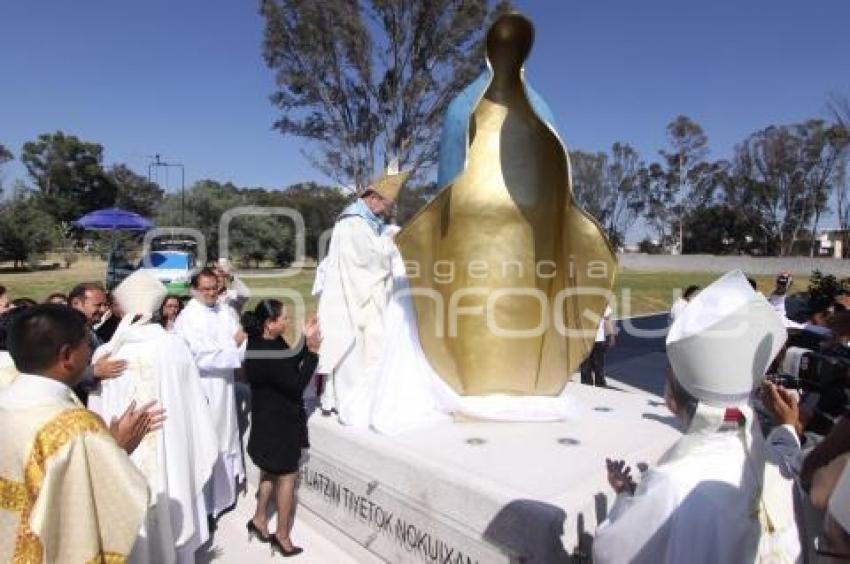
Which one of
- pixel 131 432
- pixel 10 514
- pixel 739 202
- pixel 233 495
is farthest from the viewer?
pixel 739 202

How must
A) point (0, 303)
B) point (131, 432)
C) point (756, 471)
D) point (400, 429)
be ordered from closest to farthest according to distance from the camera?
point (756, 471) → point (131, 432) → point (400, 429) → point (0, 303)

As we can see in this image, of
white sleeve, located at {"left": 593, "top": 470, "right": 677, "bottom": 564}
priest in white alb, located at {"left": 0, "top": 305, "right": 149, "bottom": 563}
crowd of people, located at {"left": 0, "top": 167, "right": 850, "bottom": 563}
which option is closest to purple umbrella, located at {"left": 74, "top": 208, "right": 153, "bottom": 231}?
crowd of people, located at {"left": 0, "top": 167, "right": 850, "bottom": 563}

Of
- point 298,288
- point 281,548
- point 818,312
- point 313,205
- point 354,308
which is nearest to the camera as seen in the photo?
point 281,548

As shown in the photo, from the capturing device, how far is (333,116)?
23047 millimetres

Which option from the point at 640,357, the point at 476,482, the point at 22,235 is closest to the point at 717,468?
the point at 476,482

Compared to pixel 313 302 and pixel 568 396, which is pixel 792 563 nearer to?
pixel 568 396

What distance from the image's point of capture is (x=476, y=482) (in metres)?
3.22

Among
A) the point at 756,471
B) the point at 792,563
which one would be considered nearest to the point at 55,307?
the point at 756,471

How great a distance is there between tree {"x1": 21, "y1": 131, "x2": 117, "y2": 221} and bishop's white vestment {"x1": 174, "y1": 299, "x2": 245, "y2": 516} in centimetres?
5763

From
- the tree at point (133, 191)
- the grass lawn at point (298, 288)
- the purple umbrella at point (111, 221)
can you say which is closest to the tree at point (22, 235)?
the grass lawn at point (298, 288)

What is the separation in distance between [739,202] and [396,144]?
34399 mm

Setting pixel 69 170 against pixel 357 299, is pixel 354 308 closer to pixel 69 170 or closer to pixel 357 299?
pixel 357 299

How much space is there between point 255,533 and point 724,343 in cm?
334

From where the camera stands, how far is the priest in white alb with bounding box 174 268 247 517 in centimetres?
431
